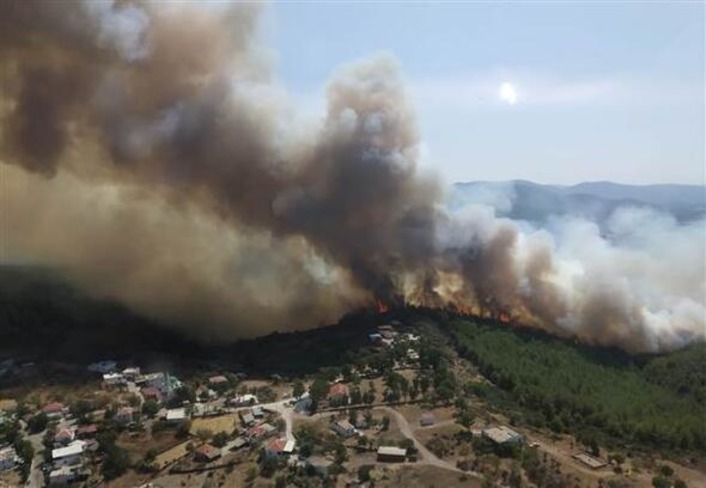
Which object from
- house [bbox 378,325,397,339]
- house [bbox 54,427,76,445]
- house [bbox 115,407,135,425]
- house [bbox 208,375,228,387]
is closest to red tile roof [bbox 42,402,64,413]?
house [bbox 54,427,76,445]

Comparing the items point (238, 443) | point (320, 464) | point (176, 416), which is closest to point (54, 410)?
point (176, 416)

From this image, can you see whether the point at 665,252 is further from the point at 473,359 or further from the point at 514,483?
the point at 514,483

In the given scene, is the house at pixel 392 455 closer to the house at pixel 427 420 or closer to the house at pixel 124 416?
the house at pixel 427 420

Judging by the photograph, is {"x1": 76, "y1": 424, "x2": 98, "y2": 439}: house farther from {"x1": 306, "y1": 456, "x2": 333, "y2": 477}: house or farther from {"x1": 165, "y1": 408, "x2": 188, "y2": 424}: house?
{"x1": 306, "y1": 456, "x2": 333, "y2": 477}: house

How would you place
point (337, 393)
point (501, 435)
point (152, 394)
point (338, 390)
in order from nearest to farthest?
1. point (501, 435)
2. point (337, 393)
3. point (338, 390)
4. point (152, 394)

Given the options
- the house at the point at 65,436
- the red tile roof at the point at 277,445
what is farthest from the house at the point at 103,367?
the red tile roof at the point at 277,445

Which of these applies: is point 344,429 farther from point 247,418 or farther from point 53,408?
point 53,408

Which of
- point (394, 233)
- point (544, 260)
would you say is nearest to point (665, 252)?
point (544, 260)
